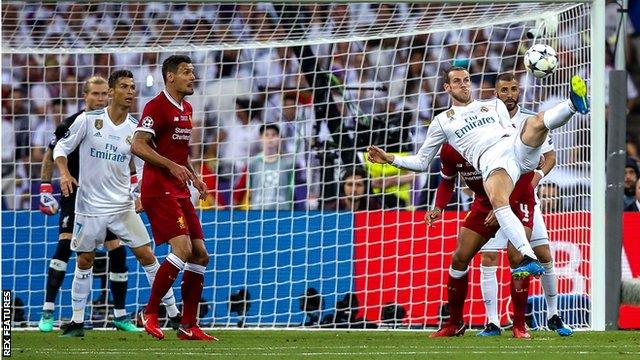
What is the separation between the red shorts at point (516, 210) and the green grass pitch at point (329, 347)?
0.78 m

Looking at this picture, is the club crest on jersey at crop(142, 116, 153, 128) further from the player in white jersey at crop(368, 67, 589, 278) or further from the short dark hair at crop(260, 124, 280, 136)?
the short dark hair at crop(260, 124, 280, 136)

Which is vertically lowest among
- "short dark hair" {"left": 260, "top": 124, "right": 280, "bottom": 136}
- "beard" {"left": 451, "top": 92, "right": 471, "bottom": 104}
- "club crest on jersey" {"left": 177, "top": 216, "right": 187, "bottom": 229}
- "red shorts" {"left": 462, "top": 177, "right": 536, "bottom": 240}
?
"club crest on jersey" {"left": 177, "top": 216, "right": 187, "bottom": 229}

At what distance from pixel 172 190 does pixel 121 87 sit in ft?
5.25

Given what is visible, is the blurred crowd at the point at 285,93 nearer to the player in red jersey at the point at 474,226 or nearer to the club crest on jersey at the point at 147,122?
the player in red jersey at the point at 474,226

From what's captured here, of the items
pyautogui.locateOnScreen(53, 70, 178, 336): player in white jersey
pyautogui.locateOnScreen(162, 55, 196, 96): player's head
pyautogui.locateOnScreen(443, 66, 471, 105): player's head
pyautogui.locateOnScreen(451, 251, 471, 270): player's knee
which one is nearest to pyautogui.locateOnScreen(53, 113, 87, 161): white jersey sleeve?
pyautogui.locateOnScreen(53, 70, 178, 336): player in white jersey

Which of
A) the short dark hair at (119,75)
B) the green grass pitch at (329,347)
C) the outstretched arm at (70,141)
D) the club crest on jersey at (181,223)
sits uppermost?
the short dark hair at (119,75)

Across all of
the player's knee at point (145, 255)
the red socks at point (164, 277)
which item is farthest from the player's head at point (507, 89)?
the player's knee at point (145, 255)

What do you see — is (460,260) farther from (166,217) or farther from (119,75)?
(119,75)

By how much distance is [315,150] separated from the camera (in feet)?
41.5

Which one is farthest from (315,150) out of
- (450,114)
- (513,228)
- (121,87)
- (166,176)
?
(513,228)

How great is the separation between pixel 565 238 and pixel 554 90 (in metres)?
1.53

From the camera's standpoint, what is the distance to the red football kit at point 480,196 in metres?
8.77

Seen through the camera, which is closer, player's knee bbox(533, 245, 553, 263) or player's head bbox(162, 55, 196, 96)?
player's head bbox(162, 55, 196, 96)

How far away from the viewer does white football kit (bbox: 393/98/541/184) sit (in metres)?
8.45
